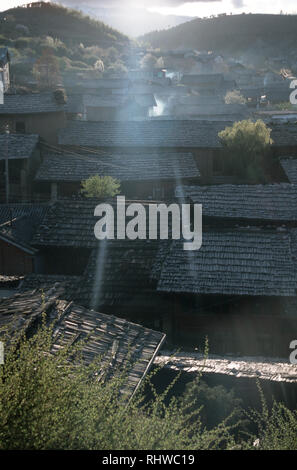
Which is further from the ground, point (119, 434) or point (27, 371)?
point (27, 371)

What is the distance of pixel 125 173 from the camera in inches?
1034

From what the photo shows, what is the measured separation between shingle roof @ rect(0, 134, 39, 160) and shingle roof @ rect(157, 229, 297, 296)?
12.9 meters

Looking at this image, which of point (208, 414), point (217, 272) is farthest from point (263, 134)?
point (208, 414)

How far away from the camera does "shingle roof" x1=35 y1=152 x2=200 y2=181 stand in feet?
85.9

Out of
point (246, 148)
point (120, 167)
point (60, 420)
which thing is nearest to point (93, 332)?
point (60, 420)

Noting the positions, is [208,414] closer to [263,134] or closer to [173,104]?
[263,134]

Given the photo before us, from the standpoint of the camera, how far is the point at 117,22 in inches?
6491

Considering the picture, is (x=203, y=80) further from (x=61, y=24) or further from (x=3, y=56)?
(x=61, y=24)

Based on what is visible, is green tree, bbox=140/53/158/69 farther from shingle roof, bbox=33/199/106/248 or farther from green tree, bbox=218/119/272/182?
shingle roof, bbox=33/199/106/248

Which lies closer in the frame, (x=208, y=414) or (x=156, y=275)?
(x=208, y=414)

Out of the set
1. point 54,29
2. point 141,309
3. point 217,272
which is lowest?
point 141,309

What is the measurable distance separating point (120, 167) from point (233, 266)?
12.6 m

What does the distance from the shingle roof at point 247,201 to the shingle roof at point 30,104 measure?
12.8 m
